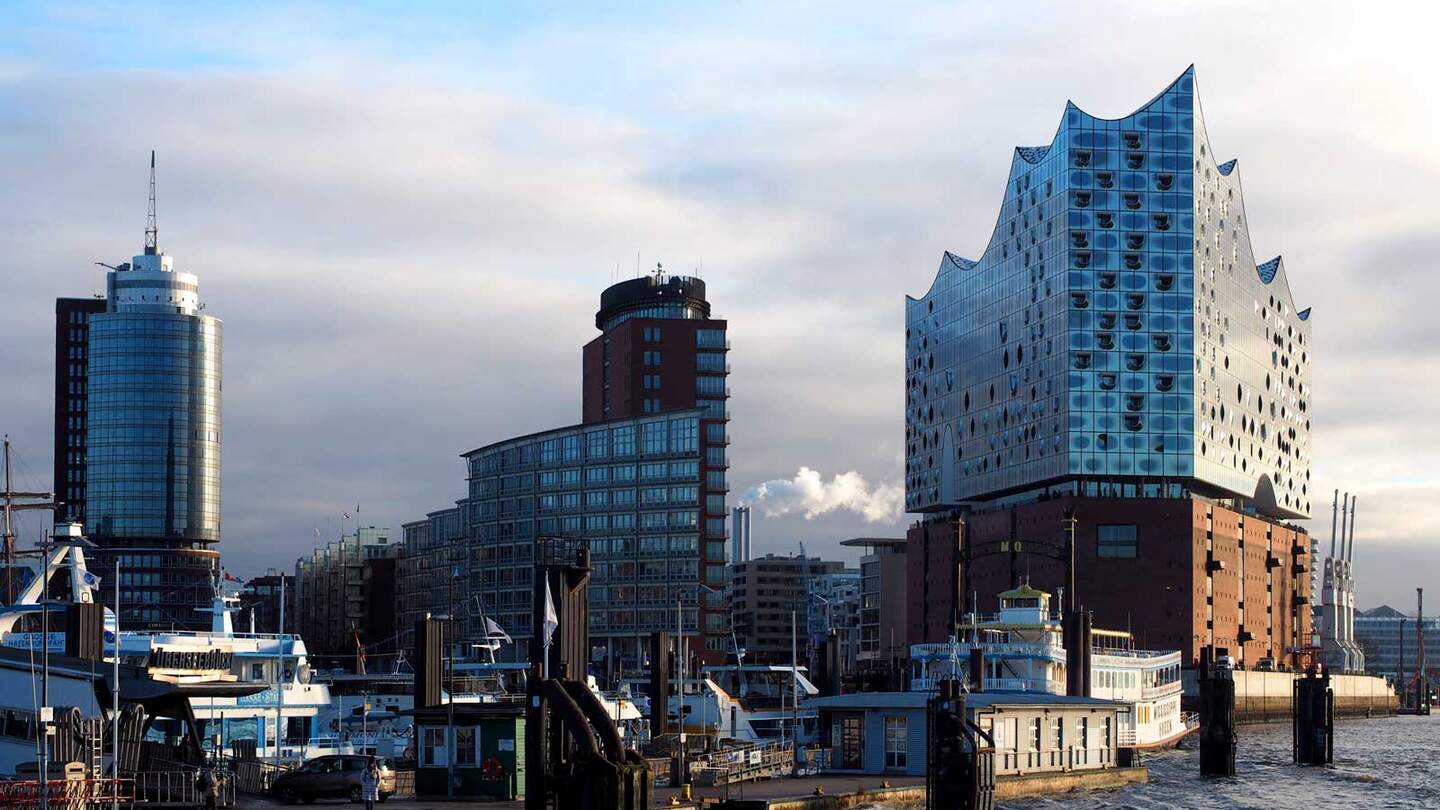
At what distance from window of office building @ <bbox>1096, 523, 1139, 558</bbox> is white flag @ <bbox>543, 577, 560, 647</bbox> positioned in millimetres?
146491

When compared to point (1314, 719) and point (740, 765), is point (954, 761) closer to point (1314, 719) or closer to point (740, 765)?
point (740, 765)

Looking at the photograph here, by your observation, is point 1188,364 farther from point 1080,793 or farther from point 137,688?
point 137,688

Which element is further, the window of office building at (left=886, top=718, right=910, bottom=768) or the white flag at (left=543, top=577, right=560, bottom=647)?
the window of office building at (left=886, top=718, right=910, bottom=768)

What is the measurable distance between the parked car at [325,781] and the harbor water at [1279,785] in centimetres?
2513

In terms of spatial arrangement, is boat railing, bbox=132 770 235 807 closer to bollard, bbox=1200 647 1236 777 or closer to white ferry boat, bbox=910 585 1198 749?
white ferry boat, bbox=910 585 1198 749

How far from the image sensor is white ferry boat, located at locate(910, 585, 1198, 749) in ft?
359

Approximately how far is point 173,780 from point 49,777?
246 inches

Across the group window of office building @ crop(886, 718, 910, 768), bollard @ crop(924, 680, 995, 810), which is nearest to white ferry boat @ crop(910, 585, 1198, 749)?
window of office building @ crop(886, 718, 910, 768)

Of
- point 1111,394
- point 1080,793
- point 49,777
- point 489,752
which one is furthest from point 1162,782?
point 1111,394

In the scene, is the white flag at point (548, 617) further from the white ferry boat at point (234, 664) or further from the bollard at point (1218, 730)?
the bollard at point (1218, 730)

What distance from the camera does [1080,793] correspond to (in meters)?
77.2

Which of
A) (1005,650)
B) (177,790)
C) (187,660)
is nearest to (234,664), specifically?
(187,660)

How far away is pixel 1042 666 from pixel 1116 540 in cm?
8540

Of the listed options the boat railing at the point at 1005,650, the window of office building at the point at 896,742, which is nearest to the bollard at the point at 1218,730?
the boat railing at the point at 1005,650
